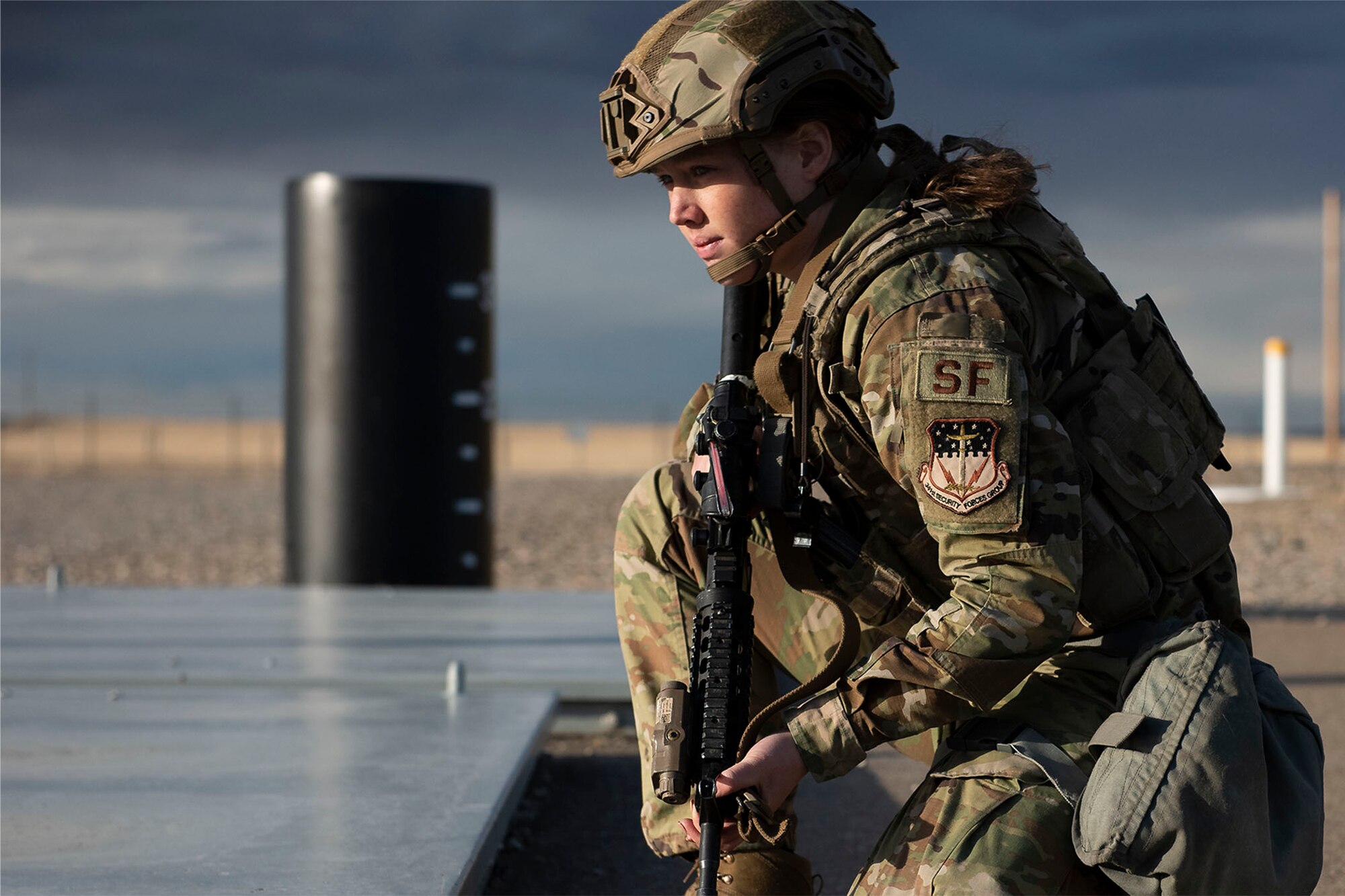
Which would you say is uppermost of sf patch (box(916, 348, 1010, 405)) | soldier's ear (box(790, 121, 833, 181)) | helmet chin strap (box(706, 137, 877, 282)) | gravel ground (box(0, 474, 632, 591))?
soldier's ear (box(790, 121, 833, 181))

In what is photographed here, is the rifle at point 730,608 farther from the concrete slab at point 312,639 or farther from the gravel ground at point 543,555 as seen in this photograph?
the concrete slab at point 312,639

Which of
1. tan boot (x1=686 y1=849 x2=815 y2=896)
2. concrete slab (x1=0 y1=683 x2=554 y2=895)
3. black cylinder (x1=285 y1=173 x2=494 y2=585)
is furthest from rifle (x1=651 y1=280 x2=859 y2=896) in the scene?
black cylinder (x1=285 y1=173 x2=494 y2=585)

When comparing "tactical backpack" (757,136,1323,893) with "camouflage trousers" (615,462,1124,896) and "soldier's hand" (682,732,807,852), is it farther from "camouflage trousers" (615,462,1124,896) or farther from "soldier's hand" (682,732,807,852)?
"soldier's hand" (682,732,807,852)

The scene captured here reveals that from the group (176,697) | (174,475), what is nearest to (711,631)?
(176,697)

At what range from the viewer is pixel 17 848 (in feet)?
9.01

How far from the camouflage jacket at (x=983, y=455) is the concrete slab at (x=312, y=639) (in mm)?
2267

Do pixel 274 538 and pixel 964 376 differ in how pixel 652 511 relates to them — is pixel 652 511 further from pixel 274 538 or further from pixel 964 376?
pixel 274 538

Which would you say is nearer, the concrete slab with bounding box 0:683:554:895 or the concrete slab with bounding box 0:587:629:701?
the concrete slab with bounding box 0:683:554:895

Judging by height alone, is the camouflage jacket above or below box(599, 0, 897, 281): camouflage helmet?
below

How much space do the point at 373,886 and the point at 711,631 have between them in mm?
770

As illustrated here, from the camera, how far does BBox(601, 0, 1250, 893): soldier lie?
2072 mm

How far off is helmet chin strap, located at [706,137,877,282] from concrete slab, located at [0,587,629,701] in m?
2.15

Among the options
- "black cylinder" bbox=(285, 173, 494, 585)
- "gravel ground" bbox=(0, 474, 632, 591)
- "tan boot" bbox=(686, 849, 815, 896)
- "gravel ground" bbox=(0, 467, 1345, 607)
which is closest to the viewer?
"tan boot" bbox=(686, 849, 815, 896)

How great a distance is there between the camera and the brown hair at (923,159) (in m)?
2.31
